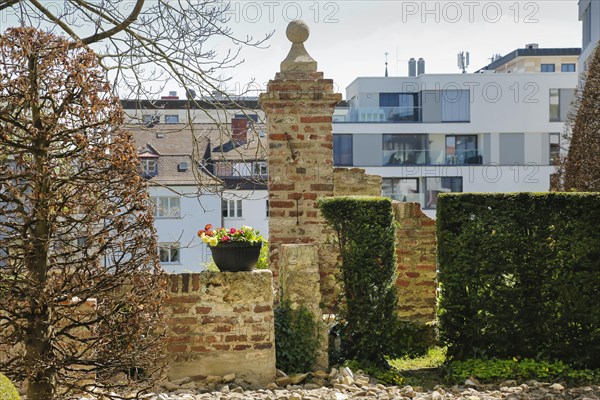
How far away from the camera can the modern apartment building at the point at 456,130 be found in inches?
1559

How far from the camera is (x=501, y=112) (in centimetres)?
4081

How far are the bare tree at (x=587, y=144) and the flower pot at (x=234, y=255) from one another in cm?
830

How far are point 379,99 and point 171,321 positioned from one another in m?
35.8

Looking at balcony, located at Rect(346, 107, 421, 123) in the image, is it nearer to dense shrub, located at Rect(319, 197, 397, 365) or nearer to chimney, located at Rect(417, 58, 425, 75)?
chimney, located at Rect(417, 58, 425, 75)

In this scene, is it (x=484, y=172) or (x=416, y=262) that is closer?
(x=416, y=262)

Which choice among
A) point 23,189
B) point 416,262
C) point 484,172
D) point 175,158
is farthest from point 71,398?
point 484,172

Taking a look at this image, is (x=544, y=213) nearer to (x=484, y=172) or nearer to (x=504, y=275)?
(x=504, y=275)

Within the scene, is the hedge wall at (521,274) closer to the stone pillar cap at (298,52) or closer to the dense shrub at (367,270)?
the dense shrub at (367,270)

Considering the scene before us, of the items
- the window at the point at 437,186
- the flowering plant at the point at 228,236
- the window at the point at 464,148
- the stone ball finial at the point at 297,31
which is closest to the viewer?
the flowering plant at the point at 228,236

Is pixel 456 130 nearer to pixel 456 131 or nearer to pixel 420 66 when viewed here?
pixel 456 131

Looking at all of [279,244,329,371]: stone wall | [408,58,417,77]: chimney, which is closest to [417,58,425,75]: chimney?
[408,58,417,77]: chimney

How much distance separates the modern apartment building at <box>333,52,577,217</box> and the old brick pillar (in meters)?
30.4

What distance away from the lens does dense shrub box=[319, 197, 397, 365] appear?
24.9 ft

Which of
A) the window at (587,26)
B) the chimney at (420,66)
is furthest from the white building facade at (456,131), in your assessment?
the window at (587,26)
